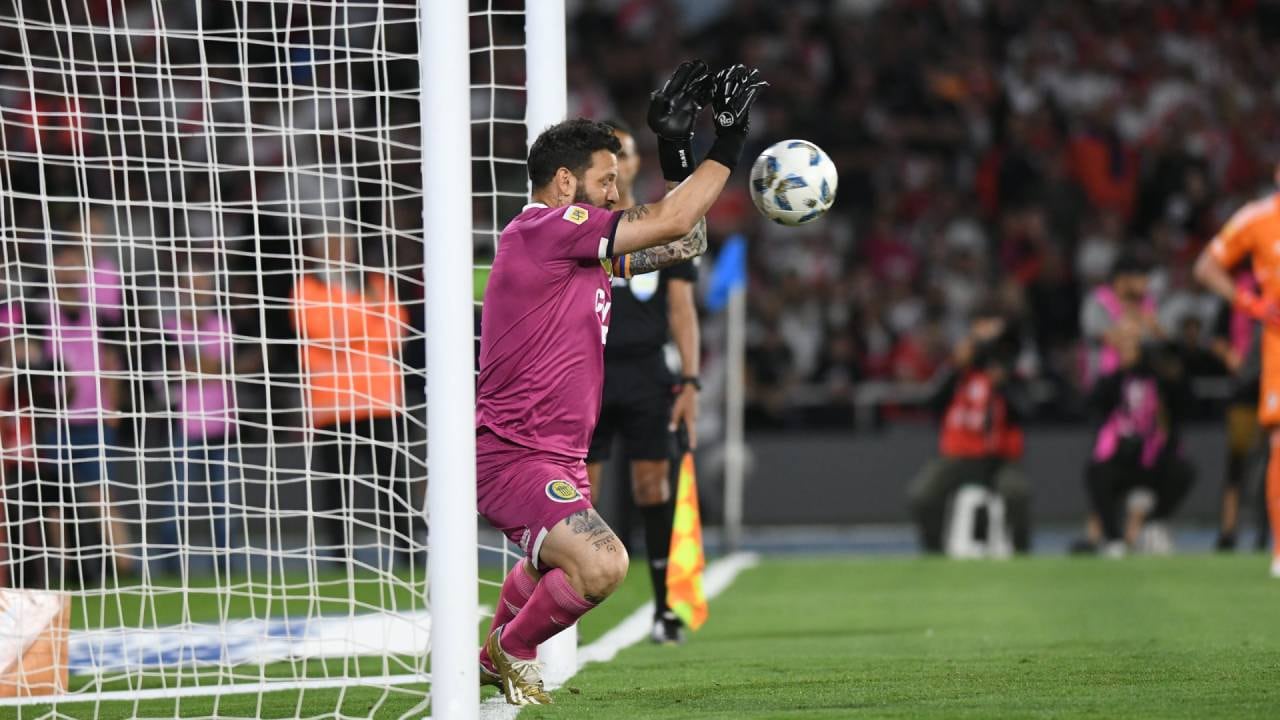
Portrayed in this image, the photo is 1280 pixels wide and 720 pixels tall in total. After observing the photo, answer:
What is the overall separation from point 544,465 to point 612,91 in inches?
564

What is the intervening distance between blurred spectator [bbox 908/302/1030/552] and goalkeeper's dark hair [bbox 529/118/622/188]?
879cm

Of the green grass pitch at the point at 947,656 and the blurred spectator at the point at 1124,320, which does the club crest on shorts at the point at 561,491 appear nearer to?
the green grass pitch at the point at 947,656

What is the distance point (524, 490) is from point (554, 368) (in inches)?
14.7

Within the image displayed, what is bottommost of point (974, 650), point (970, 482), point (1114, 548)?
point (1114, 548)

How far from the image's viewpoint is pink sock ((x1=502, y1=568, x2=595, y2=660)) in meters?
4.83

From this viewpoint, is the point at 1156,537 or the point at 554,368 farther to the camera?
the point at 1156,537

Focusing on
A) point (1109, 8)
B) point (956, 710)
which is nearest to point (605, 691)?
point (956, 710)

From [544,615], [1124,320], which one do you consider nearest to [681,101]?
[544,615]

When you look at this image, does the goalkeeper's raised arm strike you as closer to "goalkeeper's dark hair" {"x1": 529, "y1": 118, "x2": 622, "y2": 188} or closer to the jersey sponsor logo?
"goalkeeper's dark hair" {"x1": 529, "y1": 118, "x2": 622, "y2": 188}

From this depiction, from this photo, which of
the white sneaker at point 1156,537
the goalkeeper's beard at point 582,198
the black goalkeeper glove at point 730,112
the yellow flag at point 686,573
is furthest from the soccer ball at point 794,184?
the white sneaker at point 1156,537

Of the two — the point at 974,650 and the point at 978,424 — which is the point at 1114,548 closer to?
the point at 978,424

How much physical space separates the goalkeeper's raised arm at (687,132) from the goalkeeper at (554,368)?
0.01 meters

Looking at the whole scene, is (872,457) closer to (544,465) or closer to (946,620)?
(946,620)

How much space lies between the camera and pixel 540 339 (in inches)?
192
